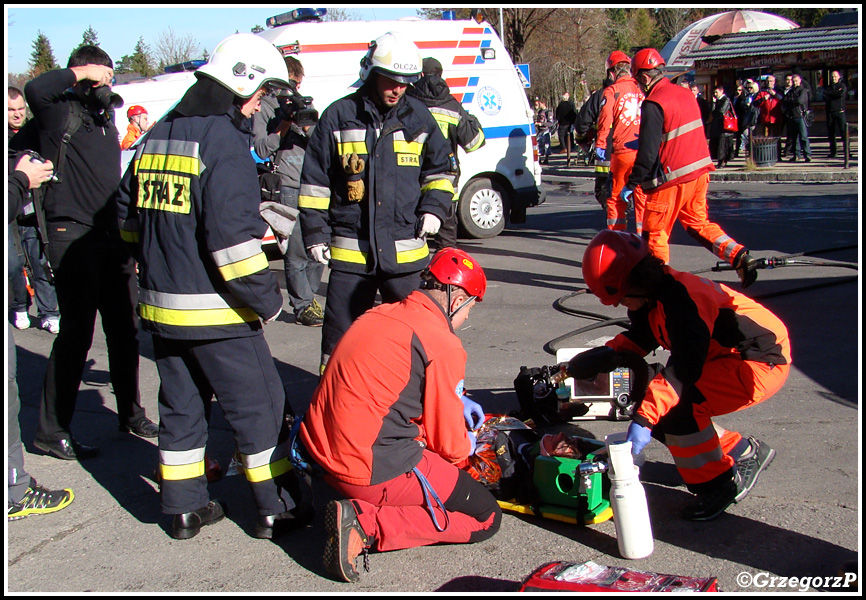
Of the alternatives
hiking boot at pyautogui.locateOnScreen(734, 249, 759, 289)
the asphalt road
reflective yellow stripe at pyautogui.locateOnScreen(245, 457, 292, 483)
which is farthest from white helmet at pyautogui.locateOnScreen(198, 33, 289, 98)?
hiking boot at pyautogui.locateOnScreen(734, 249, 759, 289)

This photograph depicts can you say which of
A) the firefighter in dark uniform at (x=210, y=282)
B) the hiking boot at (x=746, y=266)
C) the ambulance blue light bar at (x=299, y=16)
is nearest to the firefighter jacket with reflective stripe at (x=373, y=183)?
the firefighter in dark uniform at (x=210, y=282)

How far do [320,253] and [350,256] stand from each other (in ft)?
0.64

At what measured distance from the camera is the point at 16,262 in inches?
289

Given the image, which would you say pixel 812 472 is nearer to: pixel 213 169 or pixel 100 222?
pixel 213 169

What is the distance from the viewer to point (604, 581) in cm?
280

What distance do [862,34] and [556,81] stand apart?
116 ft

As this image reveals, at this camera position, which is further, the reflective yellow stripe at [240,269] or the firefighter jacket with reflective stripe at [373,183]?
the firefighter jacket with reflective stripe at [373,183]

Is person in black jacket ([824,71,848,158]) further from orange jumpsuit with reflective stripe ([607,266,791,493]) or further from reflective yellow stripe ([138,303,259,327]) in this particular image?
reflective yellow stripe ([138,303,259,327])

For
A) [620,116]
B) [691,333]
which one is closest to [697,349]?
[691,333]

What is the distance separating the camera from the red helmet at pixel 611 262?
3.37 meters

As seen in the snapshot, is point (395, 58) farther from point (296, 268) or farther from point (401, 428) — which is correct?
point (296, 268)

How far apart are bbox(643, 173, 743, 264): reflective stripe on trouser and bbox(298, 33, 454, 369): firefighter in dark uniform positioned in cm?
250

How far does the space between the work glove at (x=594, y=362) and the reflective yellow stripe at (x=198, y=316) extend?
1.58 m

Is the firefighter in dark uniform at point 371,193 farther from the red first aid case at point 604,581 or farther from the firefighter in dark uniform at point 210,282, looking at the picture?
the red first aid case at point 604,581
